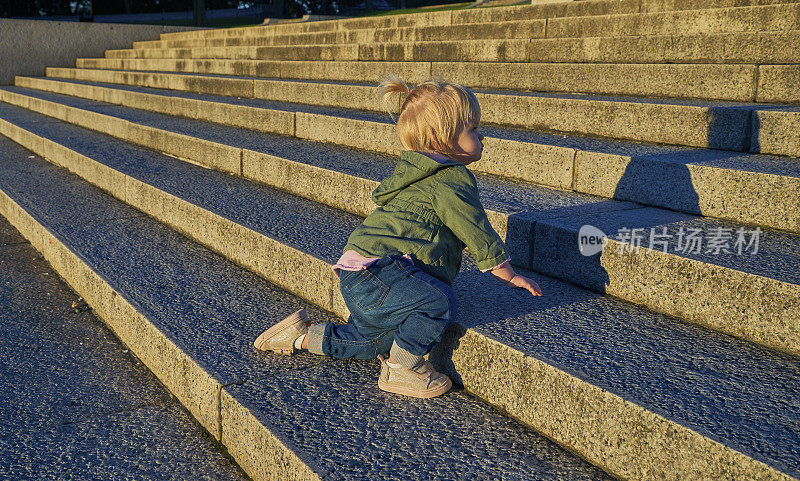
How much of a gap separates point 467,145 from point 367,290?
650 millimetres

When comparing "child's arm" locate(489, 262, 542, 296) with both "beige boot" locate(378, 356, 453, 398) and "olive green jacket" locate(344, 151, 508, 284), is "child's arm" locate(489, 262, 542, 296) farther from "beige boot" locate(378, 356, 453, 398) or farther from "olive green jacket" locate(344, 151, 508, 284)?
"beige boot" locate(378, 356, 453, 398)

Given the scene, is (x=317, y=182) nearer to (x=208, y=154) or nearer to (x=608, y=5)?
(x=208, y=154)

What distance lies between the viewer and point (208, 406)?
7.77ft

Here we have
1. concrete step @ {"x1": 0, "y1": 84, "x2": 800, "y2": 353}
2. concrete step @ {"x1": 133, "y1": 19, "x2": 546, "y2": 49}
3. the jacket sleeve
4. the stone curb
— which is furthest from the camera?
concrete step @ {"x1": 133, "y1": 19, "x2": 546, "y2": 49}

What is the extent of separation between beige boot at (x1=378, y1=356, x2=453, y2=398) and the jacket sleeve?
417mm

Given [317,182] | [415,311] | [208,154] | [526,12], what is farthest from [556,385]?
[526,12]

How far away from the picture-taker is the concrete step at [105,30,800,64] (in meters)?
4.18

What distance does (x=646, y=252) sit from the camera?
2414 mm

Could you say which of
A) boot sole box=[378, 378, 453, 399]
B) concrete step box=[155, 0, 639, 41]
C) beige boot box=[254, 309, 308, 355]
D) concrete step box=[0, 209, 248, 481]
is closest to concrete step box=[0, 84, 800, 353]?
boot sole box=[378, 378, 453, 399]

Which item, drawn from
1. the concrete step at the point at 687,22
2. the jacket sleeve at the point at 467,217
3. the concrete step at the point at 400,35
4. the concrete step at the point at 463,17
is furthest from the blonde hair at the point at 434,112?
the concrete step at the point at 463,17

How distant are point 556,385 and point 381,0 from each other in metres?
43.8

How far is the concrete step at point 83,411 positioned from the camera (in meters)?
2.20

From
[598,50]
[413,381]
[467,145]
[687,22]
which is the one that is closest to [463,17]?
[598,50]

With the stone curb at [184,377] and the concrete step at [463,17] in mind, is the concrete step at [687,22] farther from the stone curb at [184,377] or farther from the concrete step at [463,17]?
the stone curb at [184,377]
